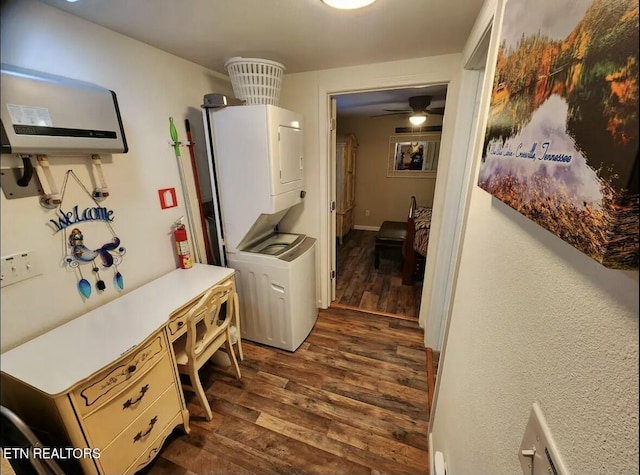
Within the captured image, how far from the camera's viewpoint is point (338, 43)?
1.51 meters

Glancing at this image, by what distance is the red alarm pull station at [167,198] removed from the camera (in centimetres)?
167

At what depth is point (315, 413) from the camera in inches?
62.2

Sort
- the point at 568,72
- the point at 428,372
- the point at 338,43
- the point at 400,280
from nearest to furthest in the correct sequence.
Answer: the point at 568,72
the point at 338,43
the point at 428,372
the point at 400,280

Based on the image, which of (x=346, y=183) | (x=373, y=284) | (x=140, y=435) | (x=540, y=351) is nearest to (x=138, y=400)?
(x=140, y=435)

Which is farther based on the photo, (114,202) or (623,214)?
(114,202)

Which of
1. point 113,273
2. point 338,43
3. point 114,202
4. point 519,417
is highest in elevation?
point 338,43

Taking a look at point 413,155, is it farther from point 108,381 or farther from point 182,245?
point 108,381

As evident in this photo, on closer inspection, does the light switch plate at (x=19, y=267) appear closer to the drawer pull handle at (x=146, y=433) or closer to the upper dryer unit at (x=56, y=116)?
the upper dryer unit at (x=56, y=116)

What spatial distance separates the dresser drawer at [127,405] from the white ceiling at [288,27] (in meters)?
1.47

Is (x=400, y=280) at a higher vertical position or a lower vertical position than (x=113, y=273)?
lower

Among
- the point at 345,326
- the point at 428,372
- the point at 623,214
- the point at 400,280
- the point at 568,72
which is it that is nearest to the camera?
the point at 623,214

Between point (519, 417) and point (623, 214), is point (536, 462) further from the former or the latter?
point (623, 214)

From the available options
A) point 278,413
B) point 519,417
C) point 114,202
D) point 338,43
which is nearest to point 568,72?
point 519,417

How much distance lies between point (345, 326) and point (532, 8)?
224 centimetres
